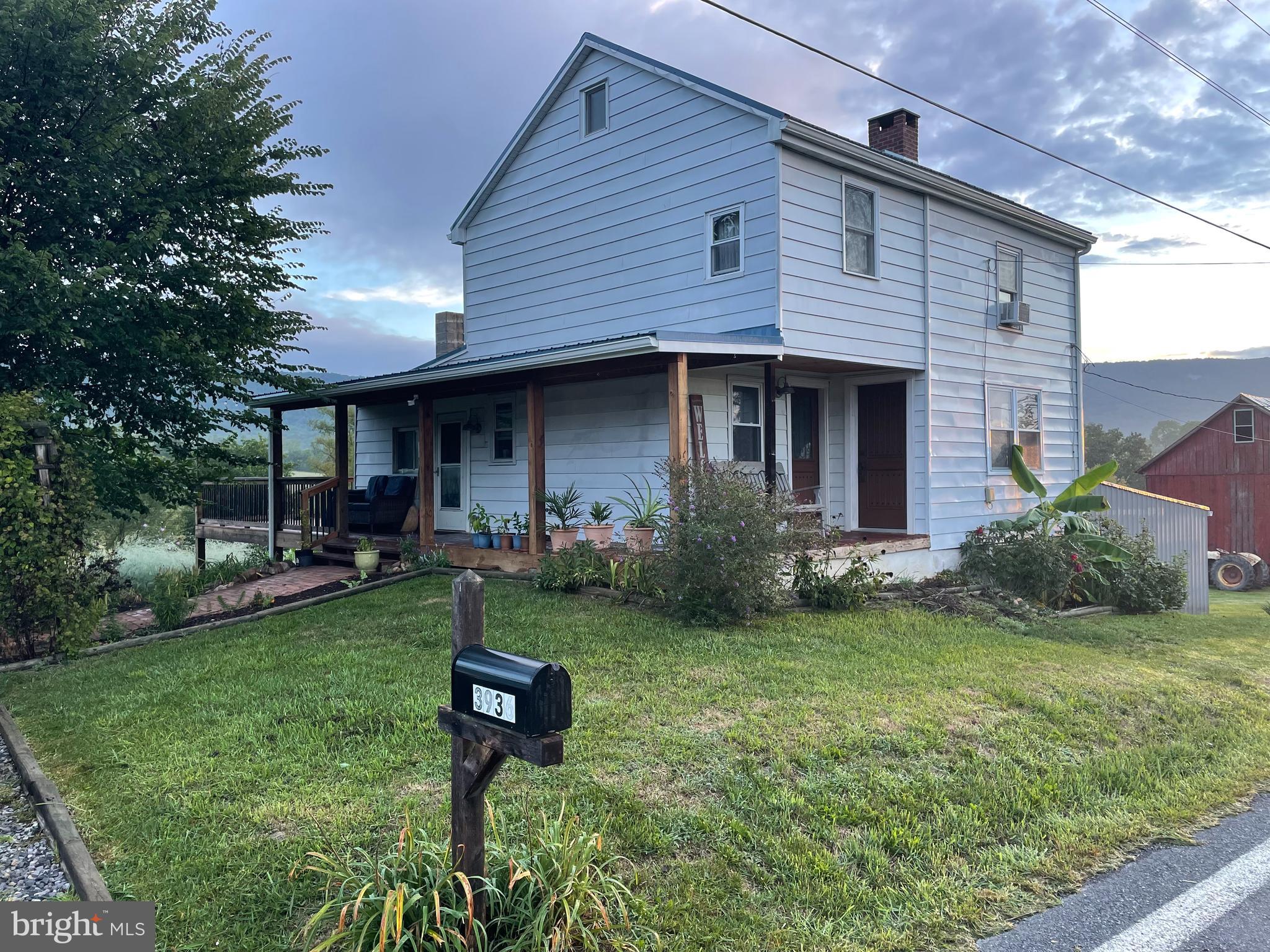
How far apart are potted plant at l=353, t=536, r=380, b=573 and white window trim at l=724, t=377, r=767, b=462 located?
561cm

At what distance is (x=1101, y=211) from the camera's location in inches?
797

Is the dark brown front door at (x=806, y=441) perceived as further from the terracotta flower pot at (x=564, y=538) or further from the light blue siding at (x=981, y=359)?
the terracotta flower pot at (x=564, y=538)

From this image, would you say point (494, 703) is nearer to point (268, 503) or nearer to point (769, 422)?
point (769, 422)

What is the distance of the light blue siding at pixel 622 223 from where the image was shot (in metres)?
10.5

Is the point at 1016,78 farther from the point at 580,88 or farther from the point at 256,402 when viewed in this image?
the point at 256,402

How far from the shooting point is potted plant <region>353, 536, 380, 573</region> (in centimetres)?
1201

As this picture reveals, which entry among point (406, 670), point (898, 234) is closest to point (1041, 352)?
point (898, 234)

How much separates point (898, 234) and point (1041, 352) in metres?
4.54

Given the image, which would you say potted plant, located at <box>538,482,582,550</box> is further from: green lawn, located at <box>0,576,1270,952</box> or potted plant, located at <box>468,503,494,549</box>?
green lawn, located at <box>0,576,1270,952</box>

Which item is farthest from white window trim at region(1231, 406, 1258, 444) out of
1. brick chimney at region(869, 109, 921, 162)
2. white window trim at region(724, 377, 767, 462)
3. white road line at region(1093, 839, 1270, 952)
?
white road line at region(1093, 839, 1270, 952)

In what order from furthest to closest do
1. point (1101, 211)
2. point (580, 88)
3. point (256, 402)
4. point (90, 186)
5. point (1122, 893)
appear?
1. point (1101, 211)
2. point (256, 402)
3. point (580, 88)
4. point (90, 186)
5. point (1122, 893)

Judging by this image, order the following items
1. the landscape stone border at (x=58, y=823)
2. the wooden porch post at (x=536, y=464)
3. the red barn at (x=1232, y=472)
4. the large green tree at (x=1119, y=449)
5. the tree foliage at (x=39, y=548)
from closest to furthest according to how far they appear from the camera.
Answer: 1. the landscape stone border at (x=58, y=823)
2. the tree foliage at (x=39, y=548)
3. the wooden porch post at (x=536, y=464)
4. the red barn at (x=1232, y=472)
5. the large green tree at (x=1119, y=449)

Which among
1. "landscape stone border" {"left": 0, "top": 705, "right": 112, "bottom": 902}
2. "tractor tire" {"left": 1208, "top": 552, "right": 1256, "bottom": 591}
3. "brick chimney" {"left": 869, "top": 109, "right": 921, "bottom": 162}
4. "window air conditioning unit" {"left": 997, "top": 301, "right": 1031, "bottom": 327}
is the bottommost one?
"tractor tire" {"left": 1208, "top": 552, "right": 1256, "bottom": 591}

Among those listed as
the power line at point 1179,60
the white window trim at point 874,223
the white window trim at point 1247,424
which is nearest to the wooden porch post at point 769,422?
the white window trim at point 874,223
